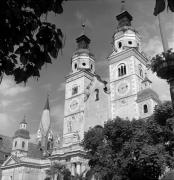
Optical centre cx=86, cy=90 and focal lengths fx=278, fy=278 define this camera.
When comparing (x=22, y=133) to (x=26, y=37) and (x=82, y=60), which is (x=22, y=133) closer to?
(x=82, y=60)

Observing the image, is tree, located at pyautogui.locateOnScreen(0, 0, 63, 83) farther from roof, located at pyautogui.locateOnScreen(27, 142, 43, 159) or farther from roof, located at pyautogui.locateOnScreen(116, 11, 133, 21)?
roof, located at pyautogui.locateOnScreen(27, 142, 43, 159)

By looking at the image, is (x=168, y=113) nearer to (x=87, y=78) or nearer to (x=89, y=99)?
(x=89, y=99)

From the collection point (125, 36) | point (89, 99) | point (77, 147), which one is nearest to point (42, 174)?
point (77, 147)

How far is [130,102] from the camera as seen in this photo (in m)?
41.4

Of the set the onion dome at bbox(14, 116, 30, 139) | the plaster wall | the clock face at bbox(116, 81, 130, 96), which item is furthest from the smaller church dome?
the clock face at bbox(116, 81, 130, 96)

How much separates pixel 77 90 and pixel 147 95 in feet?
49.9

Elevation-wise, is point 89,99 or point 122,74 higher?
point 122,74

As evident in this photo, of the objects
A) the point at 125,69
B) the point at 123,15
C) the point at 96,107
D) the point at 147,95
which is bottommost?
the point at 147,95

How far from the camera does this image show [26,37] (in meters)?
A: 3.49

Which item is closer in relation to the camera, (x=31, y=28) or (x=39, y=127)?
(x=31, y=28)

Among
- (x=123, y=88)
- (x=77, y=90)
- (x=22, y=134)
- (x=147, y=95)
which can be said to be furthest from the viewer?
(x=22, y=134)

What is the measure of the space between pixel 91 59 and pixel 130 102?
A: 16.7m

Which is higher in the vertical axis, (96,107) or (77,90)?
(77,90)

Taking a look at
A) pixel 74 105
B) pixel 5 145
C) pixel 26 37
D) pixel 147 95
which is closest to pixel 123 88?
pixel 147 95
